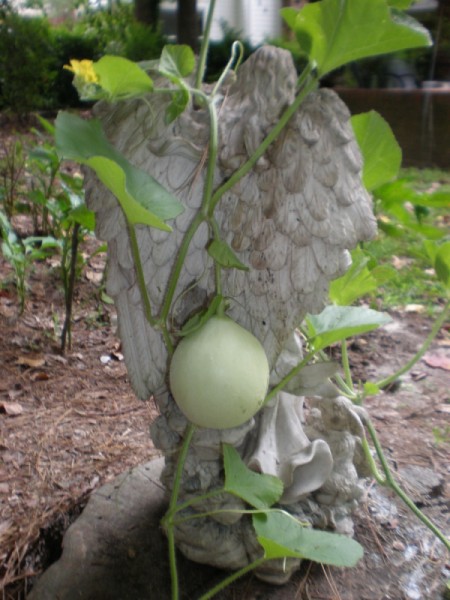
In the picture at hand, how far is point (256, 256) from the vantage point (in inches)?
34.3

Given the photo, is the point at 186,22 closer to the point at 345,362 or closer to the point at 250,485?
the point at 345,362

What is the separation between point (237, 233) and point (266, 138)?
143mm

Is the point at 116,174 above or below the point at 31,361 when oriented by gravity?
above

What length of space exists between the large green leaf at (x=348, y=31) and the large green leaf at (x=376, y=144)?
0.28 metres

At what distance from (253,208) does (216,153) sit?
89 mm

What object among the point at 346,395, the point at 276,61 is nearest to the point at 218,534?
the point at 346,395

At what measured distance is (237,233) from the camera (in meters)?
0.88

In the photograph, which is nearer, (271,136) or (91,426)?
(271,136)

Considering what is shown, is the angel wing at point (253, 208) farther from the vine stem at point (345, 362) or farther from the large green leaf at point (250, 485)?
the vine stem at point (345, 362)

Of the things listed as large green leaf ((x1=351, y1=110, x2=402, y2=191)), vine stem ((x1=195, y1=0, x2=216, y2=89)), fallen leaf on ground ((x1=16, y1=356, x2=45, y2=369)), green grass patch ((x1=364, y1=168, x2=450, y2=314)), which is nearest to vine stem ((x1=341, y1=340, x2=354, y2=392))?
large green leaf ((x1=351, y1=110, x2=402, y2=191))

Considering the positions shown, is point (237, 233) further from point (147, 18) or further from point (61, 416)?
point (147, 18)

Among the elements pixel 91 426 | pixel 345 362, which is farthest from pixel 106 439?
pixel 345 362

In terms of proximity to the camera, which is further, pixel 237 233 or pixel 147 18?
pixel 147 18

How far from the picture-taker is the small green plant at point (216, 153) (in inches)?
28.6
